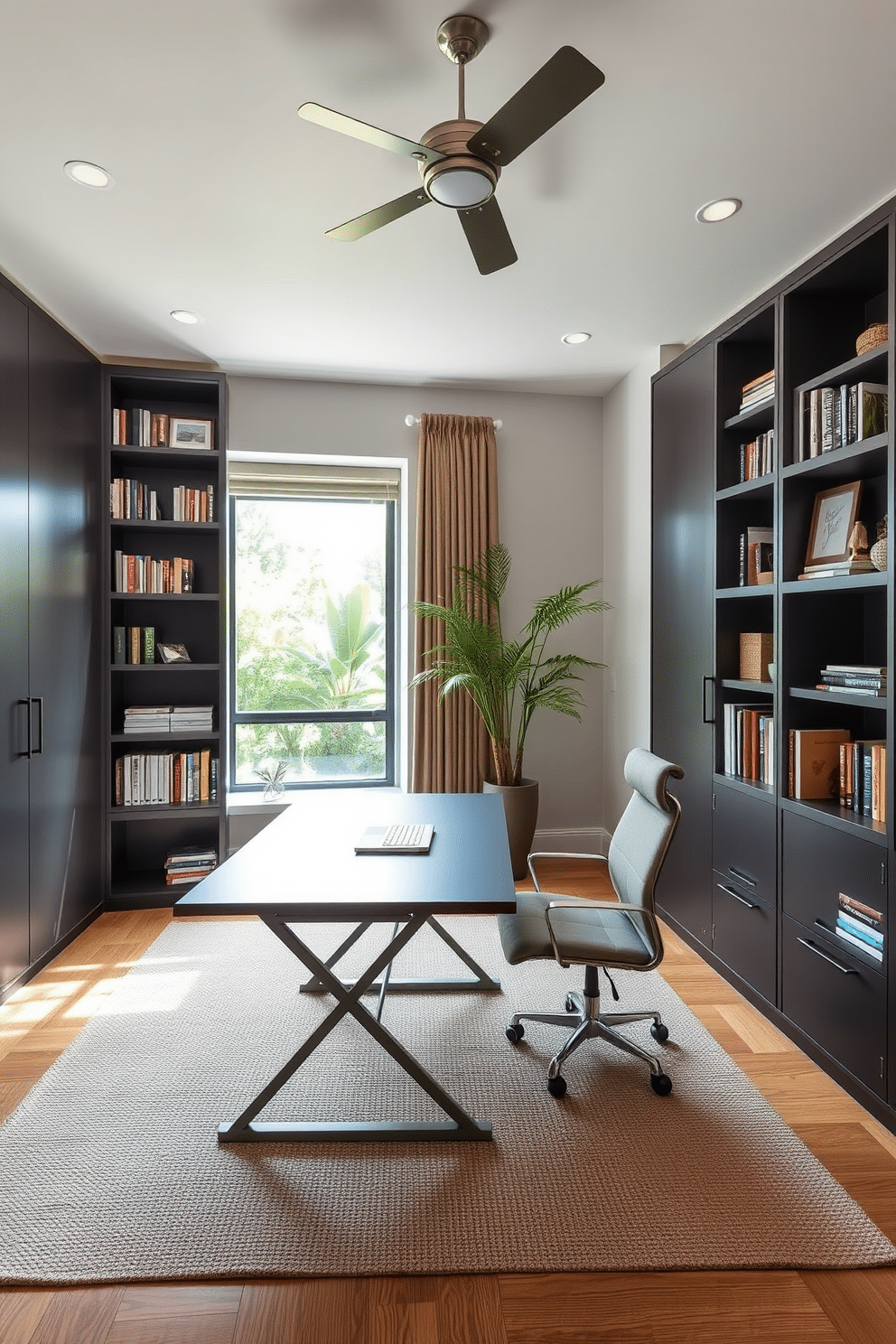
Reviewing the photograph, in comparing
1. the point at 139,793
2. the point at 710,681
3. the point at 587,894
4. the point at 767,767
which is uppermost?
the point at 710,681

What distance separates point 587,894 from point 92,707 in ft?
8.70

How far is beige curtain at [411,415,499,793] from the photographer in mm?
4305

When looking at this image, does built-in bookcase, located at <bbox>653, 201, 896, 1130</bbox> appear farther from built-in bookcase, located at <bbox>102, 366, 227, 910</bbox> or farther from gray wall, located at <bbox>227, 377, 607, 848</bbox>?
built-in bookcase, located at <bbox>102, 366, 227, 910</bbox>

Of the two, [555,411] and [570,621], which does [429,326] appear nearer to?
[555,411]

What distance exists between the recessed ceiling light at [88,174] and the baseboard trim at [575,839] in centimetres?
369

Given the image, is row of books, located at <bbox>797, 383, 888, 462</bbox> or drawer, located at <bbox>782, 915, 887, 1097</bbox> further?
row of books, located at <bbox>797, 383, 888, 462</bbox>

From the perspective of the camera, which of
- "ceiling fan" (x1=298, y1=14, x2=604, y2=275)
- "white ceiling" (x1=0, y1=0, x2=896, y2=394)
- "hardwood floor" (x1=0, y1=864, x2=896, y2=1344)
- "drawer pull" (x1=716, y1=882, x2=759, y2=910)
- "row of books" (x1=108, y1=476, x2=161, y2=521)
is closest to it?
"hardwood floor" (x1=0, y1=864, x2=896, y2=1344)

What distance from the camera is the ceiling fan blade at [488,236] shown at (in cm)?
200

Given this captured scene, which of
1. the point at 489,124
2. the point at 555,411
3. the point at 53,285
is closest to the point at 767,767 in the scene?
the point at 489,124

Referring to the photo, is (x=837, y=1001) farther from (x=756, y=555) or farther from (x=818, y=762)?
(x=756, y=555)

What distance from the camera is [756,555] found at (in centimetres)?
291

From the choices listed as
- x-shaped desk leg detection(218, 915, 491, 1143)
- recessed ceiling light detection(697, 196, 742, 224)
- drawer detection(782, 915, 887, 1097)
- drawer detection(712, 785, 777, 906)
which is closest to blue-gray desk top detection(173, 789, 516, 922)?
x-shaped desk leg detection(218, 915, 491, 1143)

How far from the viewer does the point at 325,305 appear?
127 inches

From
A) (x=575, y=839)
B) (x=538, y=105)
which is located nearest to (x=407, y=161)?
(x=538, y=105)
